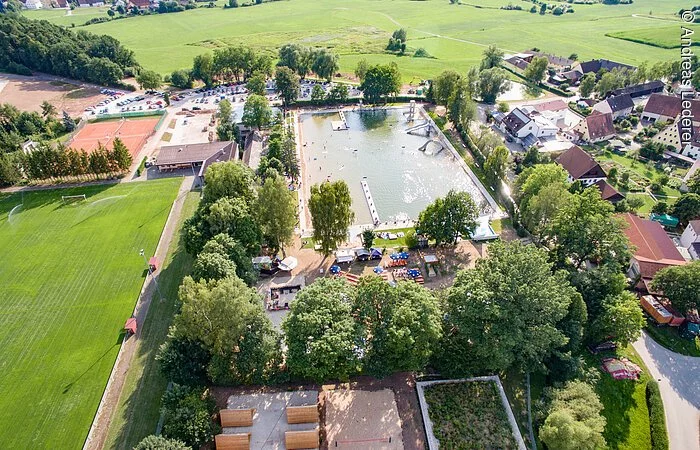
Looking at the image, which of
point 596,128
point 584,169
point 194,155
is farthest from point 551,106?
point 194,155

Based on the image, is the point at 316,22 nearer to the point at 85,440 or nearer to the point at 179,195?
the point at 179,195

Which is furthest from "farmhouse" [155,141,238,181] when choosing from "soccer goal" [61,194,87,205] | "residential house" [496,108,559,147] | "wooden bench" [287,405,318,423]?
"residential house" [496,108,559,147]

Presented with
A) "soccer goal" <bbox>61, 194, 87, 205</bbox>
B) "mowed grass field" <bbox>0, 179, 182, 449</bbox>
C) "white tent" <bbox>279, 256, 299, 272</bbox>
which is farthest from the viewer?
"soccer goal" <bbox>61, 194, 87, 205</bbox>

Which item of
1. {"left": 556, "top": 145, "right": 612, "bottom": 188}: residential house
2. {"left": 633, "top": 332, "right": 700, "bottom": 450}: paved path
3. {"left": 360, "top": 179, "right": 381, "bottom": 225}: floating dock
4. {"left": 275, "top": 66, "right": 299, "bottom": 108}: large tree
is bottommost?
{"left": 633, "top": 332, "right": 700, "bottom": 450}: paved path

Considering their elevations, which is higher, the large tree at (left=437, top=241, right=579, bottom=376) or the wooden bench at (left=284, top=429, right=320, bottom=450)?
the large tree at (left=437, top=241, right=579, bottom=376)

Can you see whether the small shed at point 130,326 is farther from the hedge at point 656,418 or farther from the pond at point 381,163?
the hedge at point 656,418

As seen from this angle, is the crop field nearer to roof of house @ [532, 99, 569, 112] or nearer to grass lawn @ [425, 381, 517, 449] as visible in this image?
roof of house @ [532, 99, 569, 112]
